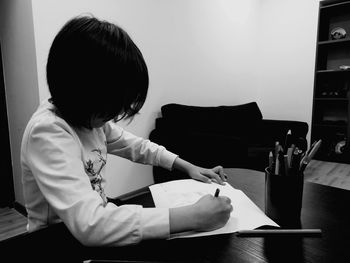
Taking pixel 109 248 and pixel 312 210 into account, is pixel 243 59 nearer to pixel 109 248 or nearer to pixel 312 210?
pixel 312 210

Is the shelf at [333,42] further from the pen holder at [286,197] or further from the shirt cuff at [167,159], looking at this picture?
the pen holder at [286,197]

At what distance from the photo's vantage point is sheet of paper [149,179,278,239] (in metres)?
0.60

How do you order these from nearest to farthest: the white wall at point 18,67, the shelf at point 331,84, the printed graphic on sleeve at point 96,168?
the printed graphic on sleeve at point 96,168, the white wall at point 18,67, the shelf at point 331,84

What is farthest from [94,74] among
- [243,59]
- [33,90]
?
[243,59]

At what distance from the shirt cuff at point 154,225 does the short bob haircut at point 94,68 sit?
0.25 m

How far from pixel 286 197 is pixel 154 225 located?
0.30 m

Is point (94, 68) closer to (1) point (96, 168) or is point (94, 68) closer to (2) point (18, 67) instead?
(1) point (96, 168)

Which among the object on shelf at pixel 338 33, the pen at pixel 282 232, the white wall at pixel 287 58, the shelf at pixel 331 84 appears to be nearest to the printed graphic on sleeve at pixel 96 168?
A: the pen at pixel 282 232

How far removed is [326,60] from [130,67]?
3852 mm

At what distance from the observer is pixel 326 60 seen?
3727 mm

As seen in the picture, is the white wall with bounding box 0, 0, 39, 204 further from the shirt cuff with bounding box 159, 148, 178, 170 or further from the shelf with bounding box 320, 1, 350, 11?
the shelf with bounding box 320, 1, 350, 11

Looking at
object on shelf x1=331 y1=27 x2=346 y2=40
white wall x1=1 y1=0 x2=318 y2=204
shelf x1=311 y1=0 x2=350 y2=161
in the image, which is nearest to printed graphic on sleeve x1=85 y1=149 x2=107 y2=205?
white wall x1=1 y1=0 x2=318 y2=204

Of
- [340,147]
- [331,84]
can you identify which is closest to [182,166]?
[340,147]

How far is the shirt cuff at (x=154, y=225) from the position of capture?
533 mm
